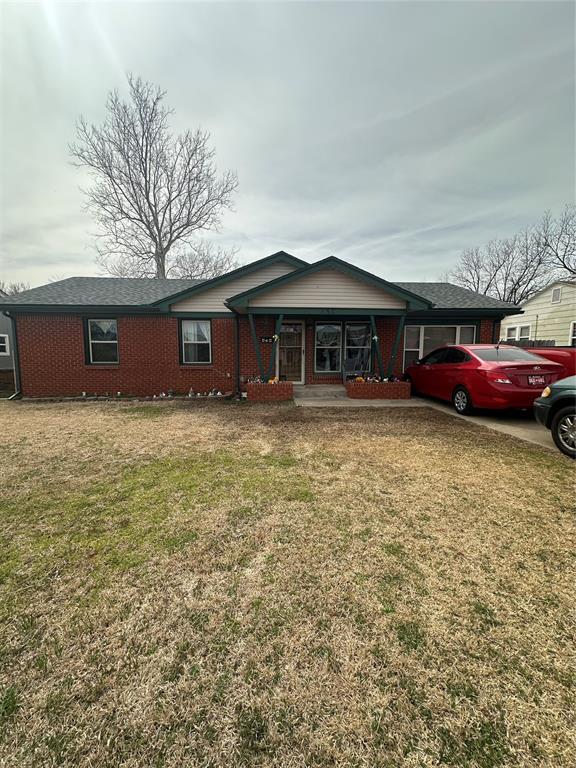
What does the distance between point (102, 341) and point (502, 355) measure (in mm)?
11351

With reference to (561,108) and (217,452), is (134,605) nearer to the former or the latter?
(217,452)

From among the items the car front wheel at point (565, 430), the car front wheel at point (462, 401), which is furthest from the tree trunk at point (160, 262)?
the car front wheel at point (565, 430)

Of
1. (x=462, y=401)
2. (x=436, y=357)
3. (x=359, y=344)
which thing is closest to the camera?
(x=462, y=401)

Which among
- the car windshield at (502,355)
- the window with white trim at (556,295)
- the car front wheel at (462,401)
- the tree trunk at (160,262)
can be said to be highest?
the tree trunk at (160,262)

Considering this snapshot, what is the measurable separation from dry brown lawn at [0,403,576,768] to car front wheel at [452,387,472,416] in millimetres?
3262

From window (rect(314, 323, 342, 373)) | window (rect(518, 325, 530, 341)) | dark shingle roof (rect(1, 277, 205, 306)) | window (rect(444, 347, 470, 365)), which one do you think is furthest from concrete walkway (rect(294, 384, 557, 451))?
window (rect(518, 325, 530, 341))

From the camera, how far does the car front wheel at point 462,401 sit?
7559 mm

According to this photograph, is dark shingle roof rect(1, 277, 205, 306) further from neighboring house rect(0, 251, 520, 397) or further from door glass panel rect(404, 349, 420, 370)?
door glass panel rect(404, 349, 420, 370)

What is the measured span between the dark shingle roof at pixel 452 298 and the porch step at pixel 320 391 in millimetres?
4264

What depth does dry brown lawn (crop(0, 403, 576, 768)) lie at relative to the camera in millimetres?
1383

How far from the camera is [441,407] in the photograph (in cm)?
870

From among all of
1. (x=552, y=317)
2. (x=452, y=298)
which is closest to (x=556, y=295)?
(x=552, y=317)

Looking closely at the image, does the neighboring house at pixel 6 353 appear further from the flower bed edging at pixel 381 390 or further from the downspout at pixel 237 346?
the flower bed edging at pixel 381 390

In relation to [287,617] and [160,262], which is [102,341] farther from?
[160,262]
